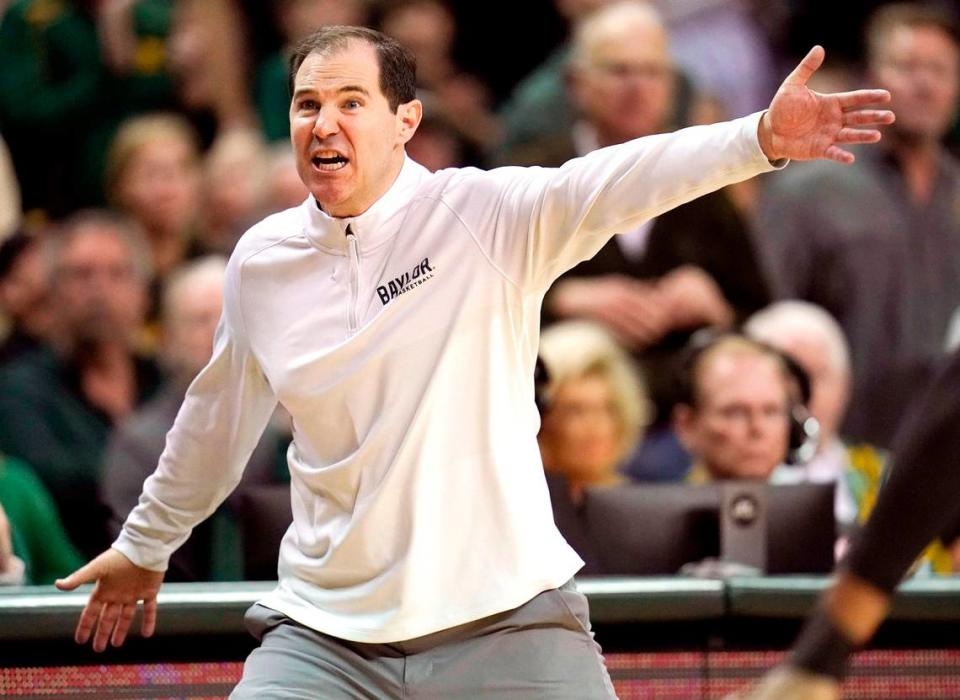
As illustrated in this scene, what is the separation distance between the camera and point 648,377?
6.94 metres

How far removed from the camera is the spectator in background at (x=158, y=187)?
750cm

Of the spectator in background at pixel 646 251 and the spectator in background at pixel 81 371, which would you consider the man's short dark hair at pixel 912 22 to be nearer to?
the spectator in background at pixel 646 251

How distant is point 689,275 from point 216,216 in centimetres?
204

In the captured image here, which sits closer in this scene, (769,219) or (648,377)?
(648,377)

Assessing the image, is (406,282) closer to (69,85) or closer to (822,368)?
(822,368)

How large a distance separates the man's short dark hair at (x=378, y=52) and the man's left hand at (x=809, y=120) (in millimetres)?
803

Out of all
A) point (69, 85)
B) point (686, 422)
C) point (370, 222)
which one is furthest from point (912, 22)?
point (370, 222)

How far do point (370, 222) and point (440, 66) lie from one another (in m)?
4.59

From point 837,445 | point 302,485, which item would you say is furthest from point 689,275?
point 302,485

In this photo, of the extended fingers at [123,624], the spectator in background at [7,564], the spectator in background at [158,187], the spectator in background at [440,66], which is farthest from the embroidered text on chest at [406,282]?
the spectator in background at [440,66]

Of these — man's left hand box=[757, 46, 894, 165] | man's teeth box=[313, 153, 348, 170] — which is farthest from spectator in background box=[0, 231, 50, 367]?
man's left hand box=[757, 46, 894, 165]

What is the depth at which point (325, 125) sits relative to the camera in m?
3.60

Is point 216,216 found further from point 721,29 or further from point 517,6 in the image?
point 721,29

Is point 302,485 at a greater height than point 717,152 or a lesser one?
lesser
